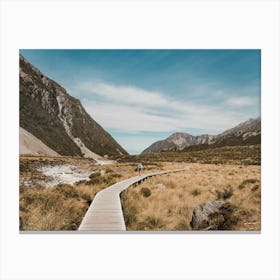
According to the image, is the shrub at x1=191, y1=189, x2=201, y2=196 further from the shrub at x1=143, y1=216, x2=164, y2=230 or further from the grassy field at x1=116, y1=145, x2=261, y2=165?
the grassy field at x1=116, y1=145, x2=261, y2=165

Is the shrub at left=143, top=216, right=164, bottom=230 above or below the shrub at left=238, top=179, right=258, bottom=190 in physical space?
below

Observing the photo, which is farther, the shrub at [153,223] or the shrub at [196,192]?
A: the shrub at [196,192]

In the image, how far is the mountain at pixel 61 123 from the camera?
50.0m

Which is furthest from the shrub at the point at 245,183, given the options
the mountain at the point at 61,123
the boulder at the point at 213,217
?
the mountain at the point at 61,123

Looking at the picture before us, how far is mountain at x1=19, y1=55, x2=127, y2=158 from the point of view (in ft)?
164

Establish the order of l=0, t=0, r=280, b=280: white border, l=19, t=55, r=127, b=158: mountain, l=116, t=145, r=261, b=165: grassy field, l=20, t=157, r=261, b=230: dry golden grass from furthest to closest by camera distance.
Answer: l=19, t=55, r=127, b=158: mountain
l=116, t=145, r=261, b=165: grassy field
l=20, t=157, r=261, b=230: dry golden grass
l=0, t=0, r=280, b=280: white border

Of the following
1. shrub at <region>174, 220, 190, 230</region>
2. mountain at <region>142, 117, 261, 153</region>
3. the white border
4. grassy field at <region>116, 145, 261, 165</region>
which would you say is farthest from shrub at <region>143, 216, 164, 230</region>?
grassy field at <region>116, 145, 261, 165</region>

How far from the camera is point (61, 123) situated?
2793 inches
